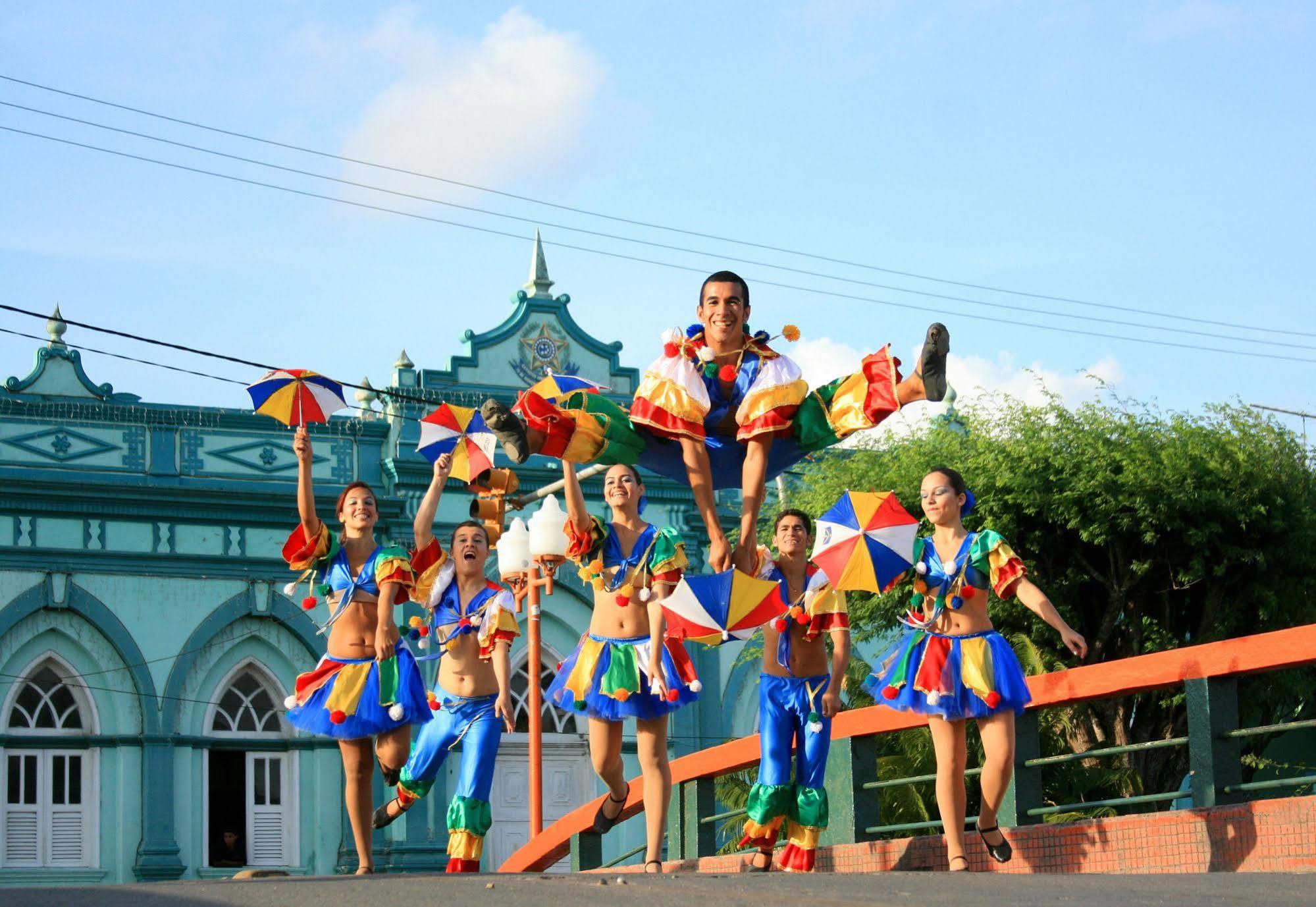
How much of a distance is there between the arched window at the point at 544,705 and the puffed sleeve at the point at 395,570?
43.3 feet

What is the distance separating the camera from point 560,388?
9.03 metres

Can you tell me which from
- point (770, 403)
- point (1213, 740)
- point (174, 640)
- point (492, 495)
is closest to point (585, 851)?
point (492, 495)

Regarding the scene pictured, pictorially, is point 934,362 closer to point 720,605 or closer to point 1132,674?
point 720,605

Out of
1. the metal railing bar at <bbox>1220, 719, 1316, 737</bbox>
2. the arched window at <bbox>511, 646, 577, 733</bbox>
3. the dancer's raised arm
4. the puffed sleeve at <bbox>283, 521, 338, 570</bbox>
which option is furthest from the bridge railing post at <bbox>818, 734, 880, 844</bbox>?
the arched window at <bbox>511, 646, 577, 733</bbox>

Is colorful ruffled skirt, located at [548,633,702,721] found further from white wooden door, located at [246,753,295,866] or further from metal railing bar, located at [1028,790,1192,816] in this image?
white wooden door, located at [246,753,295,866]

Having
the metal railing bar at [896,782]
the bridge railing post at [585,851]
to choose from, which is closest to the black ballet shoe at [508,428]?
the metal railing bar at [896,782]

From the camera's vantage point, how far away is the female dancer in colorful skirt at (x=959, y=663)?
29.0 ft

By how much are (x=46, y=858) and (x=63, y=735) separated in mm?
1377

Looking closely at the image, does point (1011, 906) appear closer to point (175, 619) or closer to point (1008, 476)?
point (1008, 476)

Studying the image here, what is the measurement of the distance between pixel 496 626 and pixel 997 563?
2782 mm

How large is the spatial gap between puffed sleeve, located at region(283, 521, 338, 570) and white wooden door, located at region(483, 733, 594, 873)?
13.3 metres

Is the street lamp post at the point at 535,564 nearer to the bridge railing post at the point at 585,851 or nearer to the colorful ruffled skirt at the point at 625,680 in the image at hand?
the bridge railing post at the point at 585,851

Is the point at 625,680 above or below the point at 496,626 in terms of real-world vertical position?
below

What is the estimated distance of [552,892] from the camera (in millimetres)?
6516
